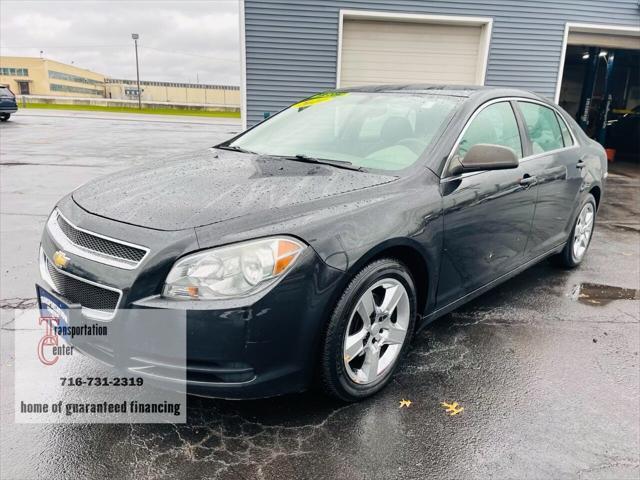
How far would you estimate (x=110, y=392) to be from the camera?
8.81ft

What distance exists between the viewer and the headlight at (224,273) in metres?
2.05

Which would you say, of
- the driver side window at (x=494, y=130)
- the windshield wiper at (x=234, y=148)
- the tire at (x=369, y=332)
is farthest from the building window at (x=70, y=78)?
the tire at (x=369, y=332)

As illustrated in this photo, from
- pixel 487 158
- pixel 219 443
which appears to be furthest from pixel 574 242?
pixel 219 443

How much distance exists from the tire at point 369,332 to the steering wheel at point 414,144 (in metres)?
0.73

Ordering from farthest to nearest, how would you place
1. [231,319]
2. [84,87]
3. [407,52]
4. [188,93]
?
[84,87]
[188,93]
[407,52]
[231,319]

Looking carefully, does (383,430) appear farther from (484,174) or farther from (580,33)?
(580,33)

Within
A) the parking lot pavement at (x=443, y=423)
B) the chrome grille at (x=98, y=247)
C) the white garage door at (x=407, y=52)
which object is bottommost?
the parking lot pavement at (x=443, y=423)

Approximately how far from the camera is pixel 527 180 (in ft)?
11.6

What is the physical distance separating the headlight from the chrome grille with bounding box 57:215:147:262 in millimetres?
182

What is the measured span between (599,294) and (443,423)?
8.32ft

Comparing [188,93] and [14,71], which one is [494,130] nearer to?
[188,93]

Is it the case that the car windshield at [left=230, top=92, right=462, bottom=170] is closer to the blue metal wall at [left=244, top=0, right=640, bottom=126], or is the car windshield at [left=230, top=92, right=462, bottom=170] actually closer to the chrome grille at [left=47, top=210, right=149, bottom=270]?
the chrome grille at [left=47, top=210, right=149, bottom=270]

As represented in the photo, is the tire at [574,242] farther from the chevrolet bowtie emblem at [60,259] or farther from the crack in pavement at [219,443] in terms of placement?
the chevrolet bowtie emblem at [60,259]

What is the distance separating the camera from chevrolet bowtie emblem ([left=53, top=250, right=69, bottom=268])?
2282 millimetres
